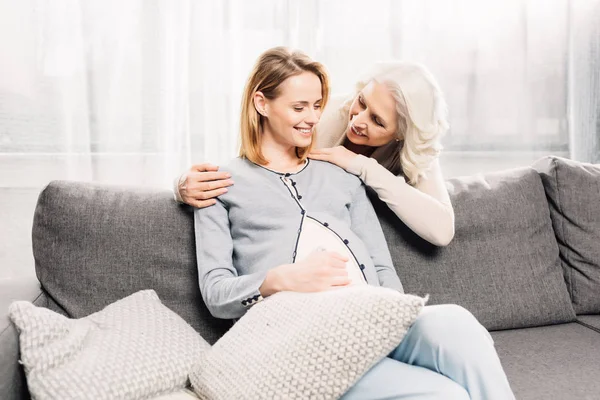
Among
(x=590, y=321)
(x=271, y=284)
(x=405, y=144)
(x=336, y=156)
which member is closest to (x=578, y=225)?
(x=590, y=321)

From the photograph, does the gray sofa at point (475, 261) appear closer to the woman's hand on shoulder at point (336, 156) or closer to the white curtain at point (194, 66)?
the woman's hand on shoulder at point (336, 156)

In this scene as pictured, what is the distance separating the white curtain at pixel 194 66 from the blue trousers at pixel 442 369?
3.94ft

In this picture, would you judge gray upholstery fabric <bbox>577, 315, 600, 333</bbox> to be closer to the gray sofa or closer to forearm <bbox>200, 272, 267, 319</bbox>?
the gray sofa

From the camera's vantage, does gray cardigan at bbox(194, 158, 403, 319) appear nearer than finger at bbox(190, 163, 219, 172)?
Yes

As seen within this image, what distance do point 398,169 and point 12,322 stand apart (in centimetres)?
100

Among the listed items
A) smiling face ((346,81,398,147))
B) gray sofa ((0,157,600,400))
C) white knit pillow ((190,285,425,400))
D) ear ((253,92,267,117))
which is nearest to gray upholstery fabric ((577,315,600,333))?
gray sofa ((0,157,600,400))

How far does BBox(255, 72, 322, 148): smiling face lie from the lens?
4.94 ft

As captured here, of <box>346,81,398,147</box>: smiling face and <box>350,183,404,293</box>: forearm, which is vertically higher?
<box>346,81,398,147</box>: smiling face

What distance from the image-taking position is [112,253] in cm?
153

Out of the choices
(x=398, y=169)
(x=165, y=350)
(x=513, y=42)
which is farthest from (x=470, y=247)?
(x=513, y=42)

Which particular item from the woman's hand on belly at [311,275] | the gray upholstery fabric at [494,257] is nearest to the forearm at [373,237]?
the gray upholstery fabric at [494,257]

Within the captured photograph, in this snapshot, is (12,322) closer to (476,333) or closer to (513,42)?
(476,333)

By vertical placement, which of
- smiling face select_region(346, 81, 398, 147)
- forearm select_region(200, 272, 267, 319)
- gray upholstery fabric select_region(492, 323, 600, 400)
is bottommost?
gray upholstery fabric select_region(492, 323, 600, 400)

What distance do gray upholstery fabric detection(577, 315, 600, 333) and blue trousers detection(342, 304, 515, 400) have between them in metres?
0.75
